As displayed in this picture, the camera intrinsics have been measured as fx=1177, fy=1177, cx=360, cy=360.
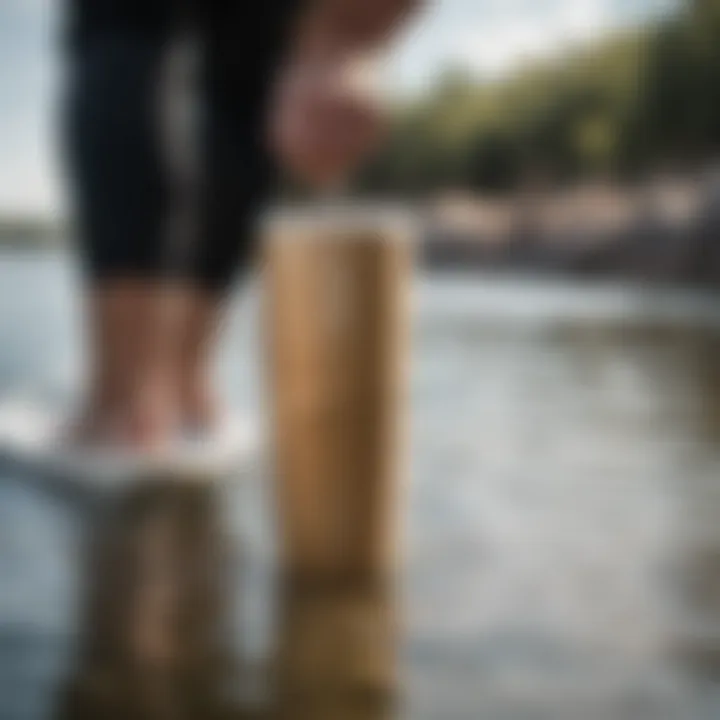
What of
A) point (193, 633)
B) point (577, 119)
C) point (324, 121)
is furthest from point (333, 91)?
point (193, 633)

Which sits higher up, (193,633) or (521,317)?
(521,317)

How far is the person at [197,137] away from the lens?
1.82 ft

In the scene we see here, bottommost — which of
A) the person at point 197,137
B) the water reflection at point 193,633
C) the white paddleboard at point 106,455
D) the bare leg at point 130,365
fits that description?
the water reflection at point 193,633

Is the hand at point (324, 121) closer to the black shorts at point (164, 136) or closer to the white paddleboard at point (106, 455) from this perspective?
the black shorts at point (164, 136)

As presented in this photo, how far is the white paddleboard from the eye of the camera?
59cm

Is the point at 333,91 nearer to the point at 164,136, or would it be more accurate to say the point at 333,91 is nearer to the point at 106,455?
the point at 164,136

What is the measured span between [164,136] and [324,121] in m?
0.08

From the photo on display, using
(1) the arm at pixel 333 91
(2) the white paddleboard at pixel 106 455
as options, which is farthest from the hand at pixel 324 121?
(2) the white paddleboard at pixel 106 455

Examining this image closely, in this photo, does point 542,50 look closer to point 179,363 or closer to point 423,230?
point 423,230

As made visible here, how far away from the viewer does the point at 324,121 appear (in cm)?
56

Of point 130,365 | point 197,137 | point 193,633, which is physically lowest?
point 193,633

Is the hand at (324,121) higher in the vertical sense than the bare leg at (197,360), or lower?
higher

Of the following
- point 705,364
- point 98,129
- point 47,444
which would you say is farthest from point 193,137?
point 705,364

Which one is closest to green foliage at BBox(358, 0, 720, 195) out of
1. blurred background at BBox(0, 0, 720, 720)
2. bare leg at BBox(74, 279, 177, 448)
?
blurred background at BBox(0, 0, 720, 720)
